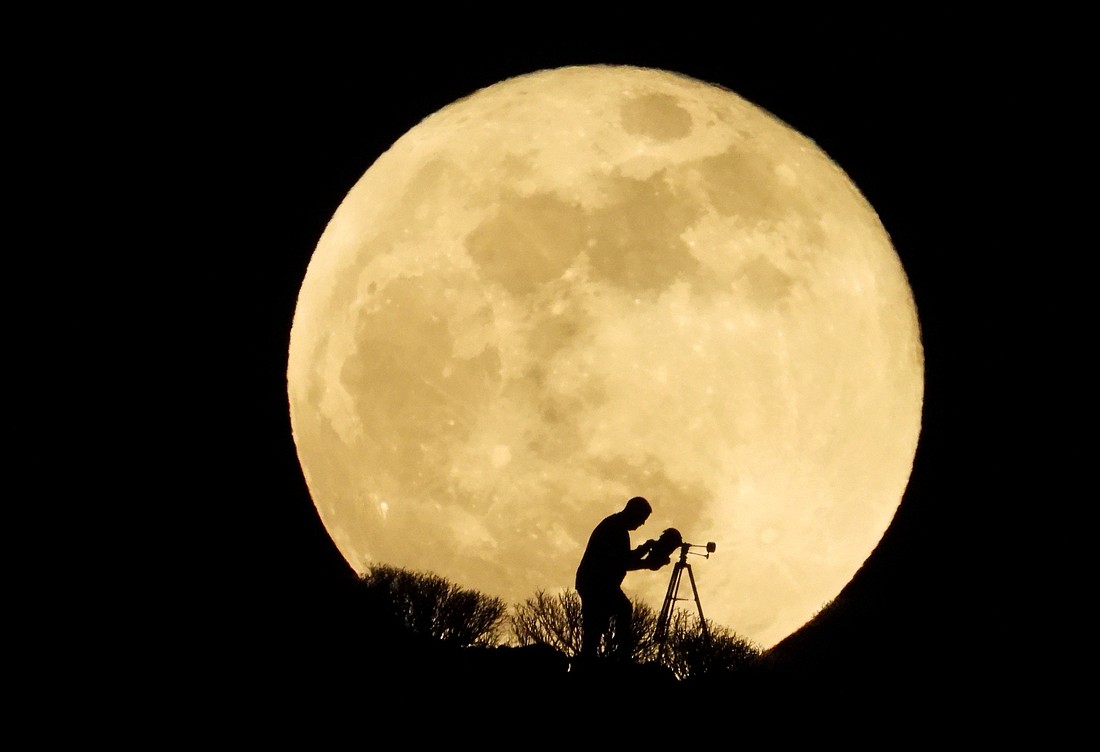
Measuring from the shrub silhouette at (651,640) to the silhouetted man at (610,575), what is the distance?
0.18 feet

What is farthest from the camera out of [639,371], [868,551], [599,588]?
[868,551]

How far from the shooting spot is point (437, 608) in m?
4.50

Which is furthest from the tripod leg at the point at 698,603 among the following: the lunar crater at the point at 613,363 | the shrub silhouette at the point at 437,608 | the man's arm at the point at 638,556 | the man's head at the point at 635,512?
the shrub silhouette at the point at 437,608

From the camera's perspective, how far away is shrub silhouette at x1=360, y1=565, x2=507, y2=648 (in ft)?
14.4


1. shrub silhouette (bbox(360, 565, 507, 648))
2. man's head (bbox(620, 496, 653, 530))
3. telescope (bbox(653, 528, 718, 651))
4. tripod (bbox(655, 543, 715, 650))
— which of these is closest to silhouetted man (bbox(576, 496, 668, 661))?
man's head (bbox(620, 496, 653, 530))

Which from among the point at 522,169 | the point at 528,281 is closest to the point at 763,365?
the point at 528,281

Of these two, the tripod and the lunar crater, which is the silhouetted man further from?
the lunar crater

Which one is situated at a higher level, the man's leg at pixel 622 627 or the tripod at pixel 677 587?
the tripod at pixel 677 587

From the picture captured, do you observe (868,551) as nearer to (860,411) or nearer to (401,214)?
(860,411)

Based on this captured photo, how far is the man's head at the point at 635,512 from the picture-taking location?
482cm

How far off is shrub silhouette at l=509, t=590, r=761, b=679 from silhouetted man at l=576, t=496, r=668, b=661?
56mm

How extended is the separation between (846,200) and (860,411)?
4.96 feet

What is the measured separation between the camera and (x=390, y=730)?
11.6ft

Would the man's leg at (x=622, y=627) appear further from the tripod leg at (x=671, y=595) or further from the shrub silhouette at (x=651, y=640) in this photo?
the tripod leg at (x=671, y=595)
